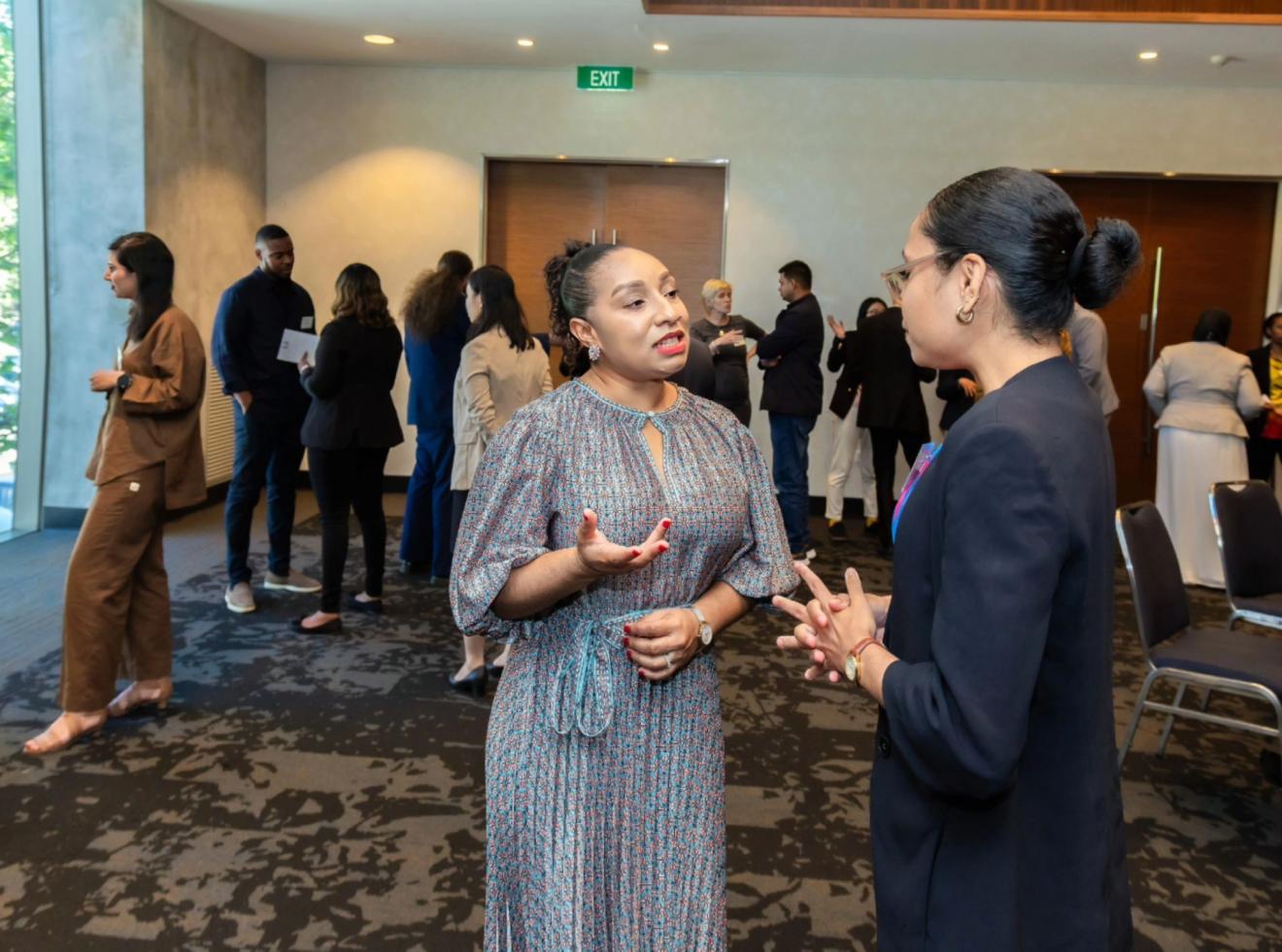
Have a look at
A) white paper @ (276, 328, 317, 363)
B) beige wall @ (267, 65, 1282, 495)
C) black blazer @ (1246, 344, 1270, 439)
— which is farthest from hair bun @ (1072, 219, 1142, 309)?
beige wall @ (267, 65, 1282, 495)

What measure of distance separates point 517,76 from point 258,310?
3811 mm

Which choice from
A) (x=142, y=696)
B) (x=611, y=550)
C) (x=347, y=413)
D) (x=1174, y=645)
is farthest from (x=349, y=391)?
(x=611, y=550)

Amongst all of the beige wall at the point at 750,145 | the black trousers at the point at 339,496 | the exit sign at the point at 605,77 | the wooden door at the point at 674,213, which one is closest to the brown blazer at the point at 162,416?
the black trousers at the point at 339,496

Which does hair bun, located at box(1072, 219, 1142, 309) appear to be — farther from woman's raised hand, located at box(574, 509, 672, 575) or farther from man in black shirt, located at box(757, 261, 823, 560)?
man in black shirt, located at box(757, 261, 823, 560)

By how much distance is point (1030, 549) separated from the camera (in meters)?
1.16

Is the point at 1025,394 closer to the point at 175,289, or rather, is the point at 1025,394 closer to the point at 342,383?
the point at 342,383

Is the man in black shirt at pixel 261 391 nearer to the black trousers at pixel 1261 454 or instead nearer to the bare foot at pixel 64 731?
the bare foot at pixel 64 731

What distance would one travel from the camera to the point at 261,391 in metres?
5.49

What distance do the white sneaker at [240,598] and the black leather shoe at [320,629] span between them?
0.36 meters

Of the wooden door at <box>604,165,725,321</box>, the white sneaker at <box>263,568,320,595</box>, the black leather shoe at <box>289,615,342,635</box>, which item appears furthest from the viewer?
the wooden door at <box>604,165,725,321</box>

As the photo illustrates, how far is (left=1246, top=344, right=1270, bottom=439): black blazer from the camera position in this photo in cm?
686

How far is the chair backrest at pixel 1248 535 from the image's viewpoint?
13.3 feet

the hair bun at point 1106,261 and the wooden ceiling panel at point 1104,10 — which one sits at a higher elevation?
the wooden ceiling panel at point 1104,10

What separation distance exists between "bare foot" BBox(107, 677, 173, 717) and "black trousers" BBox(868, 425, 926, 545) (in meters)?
4.53
